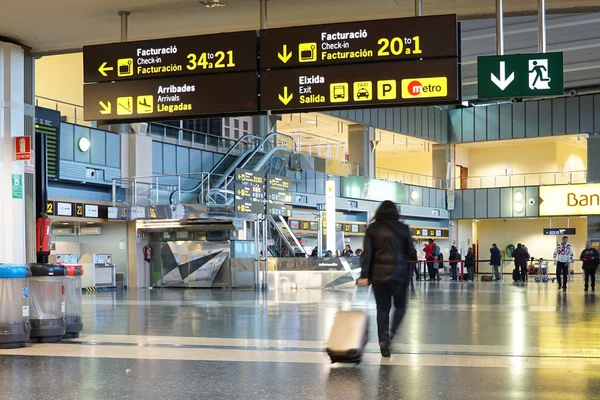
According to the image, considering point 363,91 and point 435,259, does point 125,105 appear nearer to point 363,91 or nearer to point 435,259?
point 363,91

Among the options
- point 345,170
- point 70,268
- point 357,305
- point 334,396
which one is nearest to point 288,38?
point 70,268

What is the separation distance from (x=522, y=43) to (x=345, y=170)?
1154 centimetres

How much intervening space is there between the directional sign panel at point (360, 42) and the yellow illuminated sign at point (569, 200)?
38241 millimetres

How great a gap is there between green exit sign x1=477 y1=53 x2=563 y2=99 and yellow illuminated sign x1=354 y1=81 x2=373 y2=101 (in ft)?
5.05

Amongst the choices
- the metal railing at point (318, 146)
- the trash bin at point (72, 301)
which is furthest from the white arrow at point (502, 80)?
the metal railing at point (318, 146)

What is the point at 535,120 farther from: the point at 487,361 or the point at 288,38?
the point at 487,361

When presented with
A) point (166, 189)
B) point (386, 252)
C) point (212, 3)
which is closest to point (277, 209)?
point (166, 189)

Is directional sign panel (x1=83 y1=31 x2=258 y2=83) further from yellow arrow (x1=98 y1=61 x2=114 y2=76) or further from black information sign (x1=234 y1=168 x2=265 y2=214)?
black information sign (x1=234 y1=168 x2=265 y2=214)

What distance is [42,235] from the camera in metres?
14.6

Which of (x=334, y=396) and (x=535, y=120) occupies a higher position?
(x=535, y=120)

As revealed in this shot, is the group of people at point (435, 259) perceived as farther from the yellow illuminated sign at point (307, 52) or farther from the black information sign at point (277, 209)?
the yellow illuminated sign at point (307, 52)

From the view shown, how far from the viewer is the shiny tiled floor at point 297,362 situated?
21.1 ft

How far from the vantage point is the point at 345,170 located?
3972cm

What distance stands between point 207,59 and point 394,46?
106 inches
